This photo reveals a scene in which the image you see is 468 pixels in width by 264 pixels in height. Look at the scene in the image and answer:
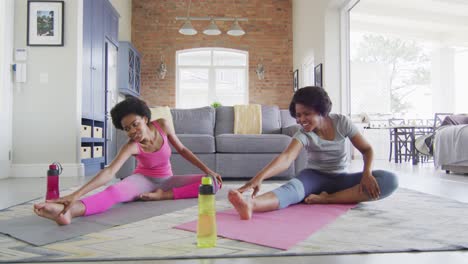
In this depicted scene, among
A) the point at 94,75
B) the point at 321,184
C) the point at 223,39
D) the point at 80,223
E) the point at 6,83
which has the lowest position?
the point at 80,223

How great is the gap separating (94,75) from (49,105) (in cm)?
105

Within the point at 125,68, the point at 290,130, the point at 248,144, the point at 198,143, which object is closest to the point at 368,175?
the point at 248,144

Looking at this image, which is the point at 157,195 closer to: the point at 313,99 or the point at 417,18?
the point at 313,99

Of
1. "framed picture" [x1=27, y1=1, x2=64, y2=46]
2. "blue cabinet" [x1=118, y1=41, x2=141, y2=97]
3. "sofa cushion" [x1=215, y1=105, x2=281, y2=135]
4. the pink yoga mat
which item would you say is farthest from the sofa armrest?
"blue cabinet" [x1=118, y1=41, x2=141, y2=97]

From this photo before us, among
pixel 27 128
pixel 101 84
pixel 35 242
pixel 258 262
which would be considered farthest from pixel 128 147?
pixel 101 84

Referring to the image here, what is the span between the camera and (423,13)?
27.4 feet

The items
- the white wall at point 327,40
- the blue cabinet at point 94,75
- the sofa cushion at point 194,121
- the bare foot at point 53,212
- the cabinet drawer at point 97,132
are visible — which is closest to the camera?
the bare foot at point 53,212

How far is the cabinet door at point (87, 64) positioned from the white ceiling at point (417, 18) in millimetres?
4532

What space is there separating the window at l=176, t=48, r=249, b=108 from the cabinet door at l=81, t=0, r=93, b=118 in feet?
13.9

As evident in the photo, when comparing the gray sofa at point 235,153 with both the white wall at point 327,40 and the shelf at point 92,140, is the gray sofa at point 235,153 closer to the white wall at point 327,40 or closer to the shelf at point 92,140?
the shelf at point 92,140

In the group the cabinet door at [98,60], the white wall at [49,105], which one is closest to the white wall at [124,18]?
the cabinet door at [98,60]

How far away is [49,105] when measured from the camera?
4676mm

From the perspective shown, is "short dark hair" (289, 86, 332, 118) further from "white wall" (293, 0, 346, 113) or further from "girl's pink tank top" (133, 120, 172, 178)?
"white wall" (293, 0, 346, 113)

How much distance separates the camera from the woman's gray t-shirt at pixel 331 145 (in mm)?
2148
